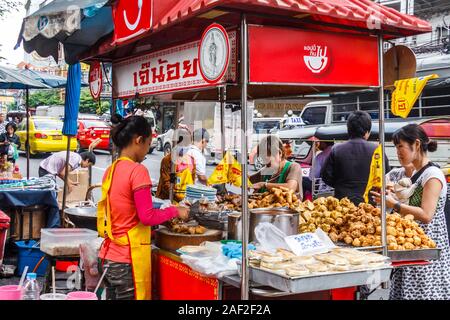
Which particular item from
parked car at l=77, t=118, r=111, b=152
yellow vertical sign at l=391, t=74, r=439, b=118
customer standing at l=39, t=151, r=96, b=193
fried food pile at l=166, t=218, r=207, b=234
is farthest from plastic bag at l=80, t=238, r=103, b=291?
parked car at l=77, t=118, r=111, b=152

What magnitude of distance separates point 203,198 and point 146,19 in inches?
72.3

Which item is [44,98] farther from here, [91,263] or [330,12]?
[330,12]

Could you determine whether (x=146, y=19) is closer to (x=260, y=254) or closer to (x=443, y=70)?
(x=260, y=254)

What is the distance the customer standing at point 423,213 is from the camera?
4.12 m

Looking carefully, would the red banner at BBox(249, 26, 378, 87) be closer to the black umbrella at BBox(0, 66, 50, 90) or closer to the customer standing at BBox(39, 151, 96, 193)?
the customer standing at BBox(39, 151, 96, 193)

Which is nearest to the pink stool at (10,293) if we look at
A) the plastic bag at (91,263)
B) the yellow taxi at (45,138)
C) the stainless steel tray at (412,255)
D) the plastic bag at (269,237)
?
the plastic bag at (91,263)

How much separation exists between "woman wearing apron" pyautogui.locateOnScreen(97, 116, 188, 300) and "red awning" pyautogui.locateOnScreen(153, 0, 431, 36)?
0.81 m

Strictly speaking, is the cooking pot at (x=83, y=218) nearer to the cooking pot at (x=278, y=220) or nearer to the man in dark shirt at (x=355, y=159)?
the cooking pot at (x=278, y=220)

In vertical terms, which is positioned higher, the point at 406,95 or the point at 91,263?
the point at 406,95

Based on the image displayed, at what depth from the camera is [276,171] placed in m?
5.93

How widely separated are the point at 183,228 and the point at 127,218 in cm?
52

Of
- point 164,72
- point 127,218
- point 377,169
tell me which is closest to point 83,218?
point 127,218

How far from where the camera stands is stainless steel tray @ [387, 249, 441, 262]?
3766mm
